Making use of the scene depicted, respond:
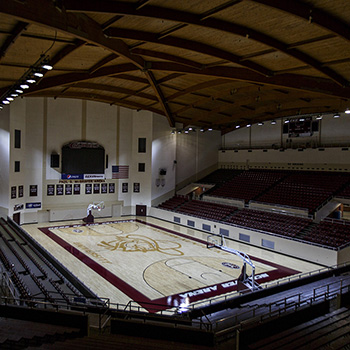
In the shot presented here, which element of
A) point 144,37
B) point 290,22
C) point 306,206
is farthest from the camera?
point 306,206

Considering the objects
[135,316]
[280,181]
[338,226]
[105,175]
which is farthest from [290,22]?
[105,175]

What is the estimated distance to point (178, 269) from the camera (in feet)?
49.0

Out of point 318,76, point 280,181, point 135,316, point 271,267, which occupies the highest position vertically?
point 318,76

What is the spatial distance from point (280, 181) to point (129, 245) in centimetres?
1410

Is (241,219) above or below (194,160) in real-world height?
below

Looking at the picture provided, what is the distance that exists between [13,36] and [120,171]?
17.6 m

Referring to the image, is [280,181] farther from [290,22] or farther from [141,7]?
[141,7]

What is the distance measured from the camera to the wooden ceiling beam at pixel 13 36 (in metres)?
10.5

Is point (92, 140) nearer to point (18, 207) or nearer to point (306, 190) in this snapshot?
point (18, 207)

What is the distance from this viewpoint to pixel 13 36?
11383 mm

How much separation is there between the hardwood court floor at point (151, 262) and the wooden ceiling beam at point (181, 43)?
9.84 m

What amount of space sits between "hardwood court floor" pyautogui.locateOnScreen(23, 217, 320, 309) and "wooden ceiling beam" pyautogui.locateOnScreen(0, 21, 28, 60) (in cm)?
990

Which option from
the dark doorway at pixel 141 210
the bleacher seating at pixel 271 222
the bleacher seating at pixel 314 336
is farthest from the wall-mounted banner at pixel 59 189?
the bleacher seating at pixel 314 336

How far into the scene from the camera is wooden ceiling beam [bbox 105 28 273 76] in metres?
11.7
